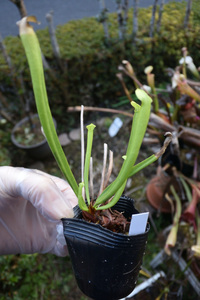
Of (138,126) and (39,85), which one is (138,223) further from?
(39,85)

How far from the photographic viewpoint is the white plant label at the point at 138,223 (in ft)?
1.46

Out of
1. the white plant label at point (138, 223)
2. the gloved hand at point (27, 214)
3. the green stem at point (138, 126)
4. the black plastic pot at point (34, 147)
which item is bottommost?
the black plastic pot at point (34, 147)

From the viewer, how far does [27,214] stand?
0.79m

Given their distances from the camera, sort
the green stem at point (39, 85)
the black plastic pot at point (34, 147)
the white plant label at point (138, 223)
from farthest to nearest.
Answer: the black plastic pot at point (34, 147)
the white plant label at point (138, 223)
the green stem at point (39, 85)

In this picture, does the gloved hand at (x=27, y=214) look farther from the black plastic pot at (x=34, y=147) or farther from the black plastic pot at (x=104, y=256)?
the black plastic pot at (x=34, y=147)

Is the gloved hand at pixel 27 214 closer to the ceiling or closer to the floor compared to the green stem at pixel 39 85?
closer to the floor

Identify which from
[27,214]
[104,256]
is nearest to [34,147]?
[27,214]

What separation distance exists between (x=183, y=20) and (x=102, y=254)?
258 centimetres

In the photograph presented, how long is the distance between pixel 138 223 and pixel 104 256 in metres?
0.10

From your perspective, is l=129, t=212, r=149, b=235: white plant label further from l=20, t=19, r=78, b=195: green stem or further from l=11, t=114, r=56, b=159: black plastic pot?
l=11, t=114, r=56, b=159: black plastic pot

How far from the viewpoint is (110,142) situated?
6.74 ft

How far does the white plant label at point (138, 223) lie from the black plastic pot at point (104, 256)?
1 centimetres

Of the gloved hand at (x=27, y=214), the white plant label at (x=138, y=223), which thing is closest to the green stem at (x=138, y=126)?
the white plant label at (x=138, y=223)

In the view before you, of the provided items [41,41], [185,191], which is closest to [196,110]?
[185,191]
